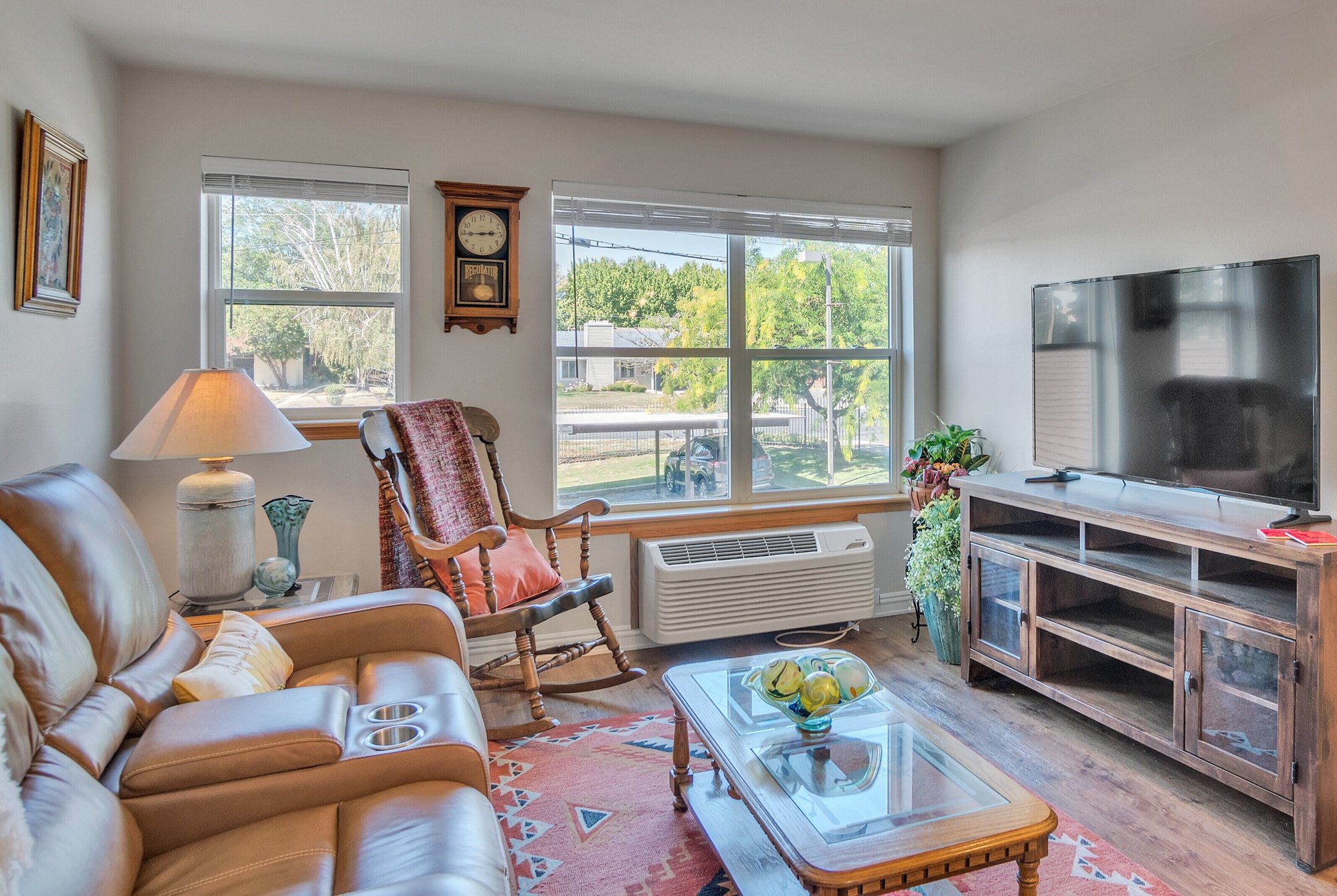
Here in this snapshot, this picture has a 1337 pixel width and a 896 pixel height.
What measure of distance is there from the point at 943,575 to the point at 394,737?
7.94ft

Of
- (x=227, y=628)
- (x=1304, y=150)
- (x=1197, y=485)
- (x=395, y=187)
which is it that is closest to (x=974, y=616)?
(x=1197, y=485)

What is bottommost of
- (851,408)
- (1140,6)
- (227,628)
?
(227,628)

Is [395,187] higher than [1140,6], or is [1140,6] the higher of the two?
[1140,6]

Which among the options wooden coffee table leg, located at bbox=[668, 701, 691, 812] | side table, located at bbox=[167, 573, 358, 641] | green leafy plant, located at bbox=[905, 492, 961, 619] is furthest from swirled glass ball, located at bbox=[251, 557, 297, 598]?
green leafy plant, located at bbox=[905, 492, 961, 619]

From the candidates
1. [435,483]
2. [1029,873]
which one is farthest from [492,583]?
[1029,873]

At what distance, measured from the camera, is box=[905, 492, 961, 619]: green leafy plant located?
3273 millimetres

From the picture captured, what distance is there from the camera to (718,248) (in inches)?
147

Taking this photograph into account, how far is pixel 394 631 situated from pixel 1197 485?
8.19ft

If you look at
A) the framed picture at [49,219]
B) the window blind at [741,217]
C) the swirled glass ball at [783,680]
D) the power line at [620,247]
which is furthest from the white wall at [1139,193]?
the framed picture at [49,219]

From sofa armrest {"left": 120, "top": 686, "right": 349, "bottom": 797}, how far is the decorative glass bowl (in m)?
0.93

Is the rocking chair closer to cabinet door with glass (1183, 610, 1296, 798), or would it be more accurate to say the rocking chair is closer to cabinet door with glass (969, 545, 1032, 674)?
cabinet door with glass (969, 545, 1032, 674)

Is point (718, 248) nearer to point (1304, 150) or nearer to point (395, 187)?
point (395, 187)

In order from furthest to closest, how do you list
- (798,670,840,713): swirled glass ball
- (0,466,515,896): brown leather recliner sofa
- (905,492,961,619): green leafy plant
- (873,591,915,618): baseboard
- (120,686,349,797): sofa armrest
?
(873,591,915,618): baseboard → (905,492,961,619): green leafy plant → (798,670,840,713): swirled glass ball → (120,686,349,797): sofa armrest → (0,466,515,896): brown leather recliner sofa

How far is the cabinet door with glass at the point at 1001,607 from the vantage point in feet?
9.29
